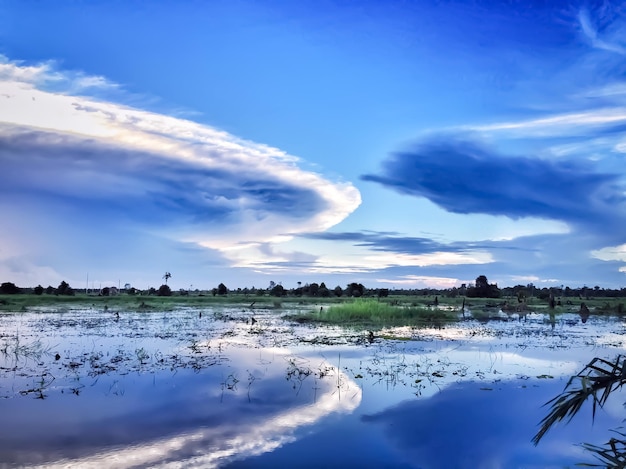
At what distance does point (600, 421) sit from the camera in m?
9.88

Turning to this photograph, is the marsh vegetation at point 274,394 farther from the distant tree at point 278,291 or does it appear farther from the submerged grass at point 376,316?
the distant tree at point 278,291

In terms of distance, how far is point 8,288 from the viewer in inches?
2501

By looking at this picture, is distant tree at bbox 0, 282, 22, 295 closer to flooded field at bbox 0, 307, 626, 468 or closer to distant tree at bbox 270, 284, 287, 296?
distant tree at bbox 270, 284, 287, 296

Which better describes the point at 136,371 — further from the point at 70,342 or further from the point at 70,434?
the point at 70,342

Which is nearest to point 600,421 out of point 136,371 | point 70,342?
point 136,371

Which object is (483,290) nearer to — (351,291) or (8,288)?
(351,291)

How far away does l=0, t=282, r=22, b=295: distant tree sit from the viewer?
63281 mm

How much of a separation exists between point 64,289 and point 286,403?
65458 mm

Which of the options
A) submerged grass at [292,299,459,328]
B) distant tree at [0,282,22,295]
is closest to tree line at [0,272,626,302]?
distant tree at [0,282,22,295]

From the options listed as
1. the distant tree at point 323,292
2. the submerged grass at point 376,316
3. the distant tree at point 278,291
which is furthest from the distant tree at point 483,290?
the submerged grass at point 376,316

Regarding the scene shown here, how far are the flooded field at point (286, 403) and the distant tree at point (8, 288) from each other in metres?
51.4

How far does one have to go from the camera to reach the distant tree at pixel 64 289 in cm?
6700

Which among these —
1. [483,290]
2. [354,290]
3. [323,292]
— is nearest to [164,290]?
[323,292]

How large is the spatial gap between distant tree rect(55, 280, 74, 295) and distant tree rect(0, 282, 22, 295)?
4.96 metres
